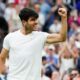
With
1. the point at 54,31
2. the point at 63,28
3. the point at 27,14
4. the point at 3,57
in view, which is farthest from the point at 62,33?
the point at 54,31

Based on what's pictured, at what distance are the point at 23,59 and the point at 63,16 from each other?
2.63 feet

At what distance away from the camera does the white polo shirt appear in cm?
839

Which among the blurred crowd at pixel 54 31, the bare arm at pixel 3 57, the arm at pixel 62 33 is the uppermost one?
the arm at pixel 62 33

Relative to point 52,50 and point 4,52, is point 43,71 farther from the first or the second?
point 4,52

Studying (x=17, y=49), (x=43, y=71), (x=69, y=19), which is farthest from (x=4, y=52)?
(x=69, y=19)

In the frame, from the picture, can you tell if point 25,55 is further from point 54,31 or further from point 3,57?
point 54,31

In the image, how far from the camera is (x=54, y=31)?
59.4ft

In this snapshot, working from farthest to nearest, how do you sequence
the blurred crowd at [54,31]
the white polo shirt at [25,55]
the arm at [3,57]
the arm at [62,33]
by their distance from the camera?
1. the blurred crowd at [54,31]
2. the arm at [3,57]
3. the white polo shirt at [25,55]
4. the arm at [62,33]

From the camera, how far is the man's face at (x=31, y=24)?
840cm

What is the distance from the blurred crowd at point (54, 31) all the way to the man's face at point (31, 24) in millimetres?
2112

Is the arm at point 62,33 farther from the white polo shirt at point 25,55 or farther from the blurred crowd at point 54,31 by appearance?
the blurred crowd at point 54,31

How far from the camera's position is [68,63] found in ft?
45.4

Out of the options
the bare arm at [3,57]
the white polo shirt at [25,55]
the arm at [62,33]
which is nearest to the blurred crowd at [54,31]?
the bare arm at [3,57]

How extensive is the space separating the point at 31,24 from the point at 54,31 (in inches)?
382
